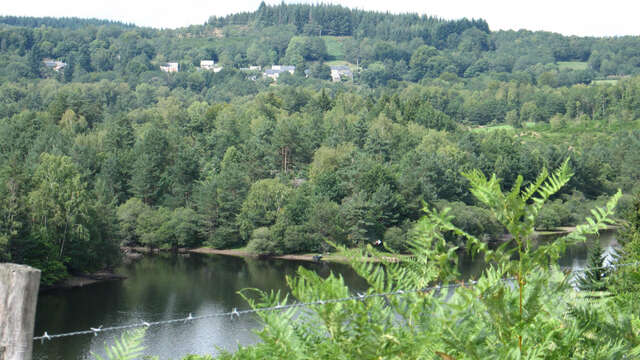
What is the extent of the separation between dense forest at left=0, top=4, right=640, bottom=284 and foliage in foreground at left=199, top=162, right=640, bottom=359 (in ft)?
8.85

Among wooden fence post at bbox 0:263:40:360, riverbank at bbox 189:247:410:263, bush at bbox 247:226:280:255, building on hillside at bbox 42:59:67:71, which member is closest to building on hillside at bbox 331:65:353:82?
building on hillside at bbox 42:59:67:71

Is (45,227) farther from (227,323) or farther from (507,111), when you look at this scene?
(507,111)

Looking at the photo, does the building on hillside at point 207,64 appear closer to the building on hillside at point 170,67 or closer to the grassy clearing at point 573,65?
the building on hillside at point 170,67

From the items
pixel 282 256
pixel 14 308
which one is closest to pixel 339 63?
pixel 282 256

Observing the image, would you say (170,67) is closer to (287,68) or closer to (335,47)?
(287,68)

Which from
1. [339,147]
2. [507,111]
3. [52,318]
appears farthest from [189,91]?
[52,318]

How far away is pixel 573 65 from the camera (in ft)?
440

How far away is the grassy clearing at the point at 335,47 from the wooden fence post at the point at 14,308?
14223 centimetres

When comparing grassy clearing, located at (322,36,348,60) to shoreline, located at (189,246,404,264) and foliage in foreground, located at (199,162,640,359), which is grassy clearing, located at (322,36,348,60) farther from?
foliage in foreground, located at (199,162,640,359)

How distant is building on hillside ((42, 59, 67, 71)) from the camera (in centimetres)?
11306

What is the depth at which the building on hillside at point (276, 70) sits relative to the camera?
12486 cm

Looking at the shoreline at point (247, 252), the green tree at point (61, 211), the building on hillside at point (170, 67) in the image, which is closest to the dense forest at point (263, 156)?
the green tree at point (61, 211)

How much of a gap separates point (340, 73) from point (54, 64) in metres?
46.1

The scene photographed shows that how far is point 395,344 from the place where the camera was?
100 inches
